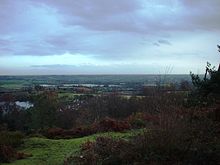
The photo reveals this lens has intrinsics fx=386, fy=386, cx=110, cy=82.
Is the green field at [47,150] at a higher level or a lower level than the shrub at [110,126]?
lower

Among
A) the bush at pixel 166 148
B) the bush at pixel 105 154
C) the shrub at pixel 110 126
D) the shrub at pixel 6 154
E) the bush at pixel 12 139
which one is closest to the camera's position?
the bush at pixel 166 148

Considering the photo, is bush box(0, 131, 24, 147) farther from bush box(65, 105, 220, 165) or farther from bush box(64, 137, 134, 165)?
bush box(65, 105, 220, 165)

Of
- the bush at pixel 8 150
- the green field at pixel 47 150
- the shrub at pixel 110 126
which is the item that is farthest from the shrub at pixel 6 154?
the shrub at pixel 110 126

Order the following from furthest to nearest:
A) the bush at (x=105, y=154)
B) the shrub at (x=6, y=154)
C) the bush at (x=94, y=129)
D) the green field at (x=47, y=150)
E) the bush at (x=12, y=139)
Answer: the bush at (x=94, y=129) < the bush at (x=12, y=139) < the shrub at (x=6, y=154) < the green field at (x=47, y=150) < the bush at (x=105, y=154)

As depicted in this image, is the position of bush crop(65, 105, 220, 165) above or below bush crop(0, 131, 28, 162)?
above

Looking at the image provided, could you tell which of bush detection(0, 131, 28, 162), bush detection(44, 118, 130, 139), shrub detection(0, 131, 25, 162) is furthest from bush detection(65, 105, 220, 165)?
bush detection(44, 118, 130, 139)

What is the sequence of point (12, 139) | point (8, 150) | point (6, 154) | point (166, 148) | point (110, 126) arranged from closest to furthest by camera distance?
1. point (166, 148)
2. point (6, 154)
3. point (8, 150)
4. point (12, 139)
5. point (110, 126)

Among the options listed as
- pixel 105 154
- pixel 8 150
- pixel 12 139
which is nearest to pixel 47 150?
pixel 8 150

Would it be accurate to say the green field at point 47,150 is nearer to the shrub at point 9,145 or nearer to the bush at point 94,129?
the shrub at point 9,145

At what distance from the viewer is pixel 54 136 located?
2136 cm

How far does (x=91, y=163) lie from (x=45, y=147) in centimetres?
542

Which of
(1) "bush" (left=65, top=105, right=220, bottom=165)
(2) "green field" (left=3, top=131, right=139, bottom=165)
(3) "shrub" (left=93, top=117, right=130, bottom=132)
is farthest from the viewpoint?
(3) "shrub" (left=93, top=117, right=130, bottom=132)

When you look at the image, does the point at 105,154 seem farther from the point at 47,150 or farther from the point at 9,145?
the point at 9,145


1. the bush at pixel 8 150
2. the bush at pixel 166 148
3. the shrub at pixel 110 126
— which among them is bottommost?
the bush at pixel 8 150
